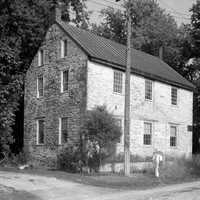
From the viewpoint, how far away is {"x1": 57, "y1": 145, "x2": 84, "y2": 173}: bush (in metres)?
25.3

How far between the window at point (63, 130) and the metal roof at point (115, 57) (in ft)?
15.3

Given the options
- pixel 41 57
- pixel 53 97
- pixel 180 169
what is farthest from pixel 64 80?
pixel 180 169

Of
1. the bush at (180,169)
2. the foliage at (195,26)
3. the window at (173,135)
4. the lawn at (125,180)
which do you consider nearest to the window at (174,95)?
the window at (173,135)

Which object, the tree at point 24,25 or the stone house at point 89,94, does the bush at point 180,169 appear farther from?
the tree at point 24,25

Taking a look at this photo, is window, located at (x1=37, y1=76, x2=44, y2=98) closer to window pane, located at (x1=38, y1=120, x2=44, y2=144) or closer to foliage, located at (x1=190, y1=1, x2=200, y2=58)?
window pane, located at (x1=38, y1=120, x2=44, y2=144)

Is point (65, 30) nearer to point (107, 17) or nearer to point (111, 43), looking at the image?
point (111, 43)

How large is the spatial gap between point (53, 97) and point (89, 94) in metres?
3.83

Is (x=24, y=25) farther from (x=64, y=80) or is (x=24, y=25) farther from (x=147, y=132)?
(x=147, y=132)

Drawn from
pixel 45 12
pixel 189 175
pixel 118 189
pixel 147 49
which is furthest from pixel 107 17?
pixel 118 189

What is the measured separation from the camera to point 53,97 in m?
29.2

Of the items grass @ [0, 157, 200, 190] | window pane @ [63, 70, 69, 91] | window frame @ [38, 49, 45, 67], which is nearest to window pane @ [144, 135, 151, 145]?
grass @ [0, 157, 200, 190]

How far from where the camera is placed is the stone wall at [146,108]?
26.9m

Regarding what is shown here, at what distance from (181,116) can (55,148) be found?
37.2 ft

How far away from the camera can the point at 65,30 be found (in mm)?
28812
